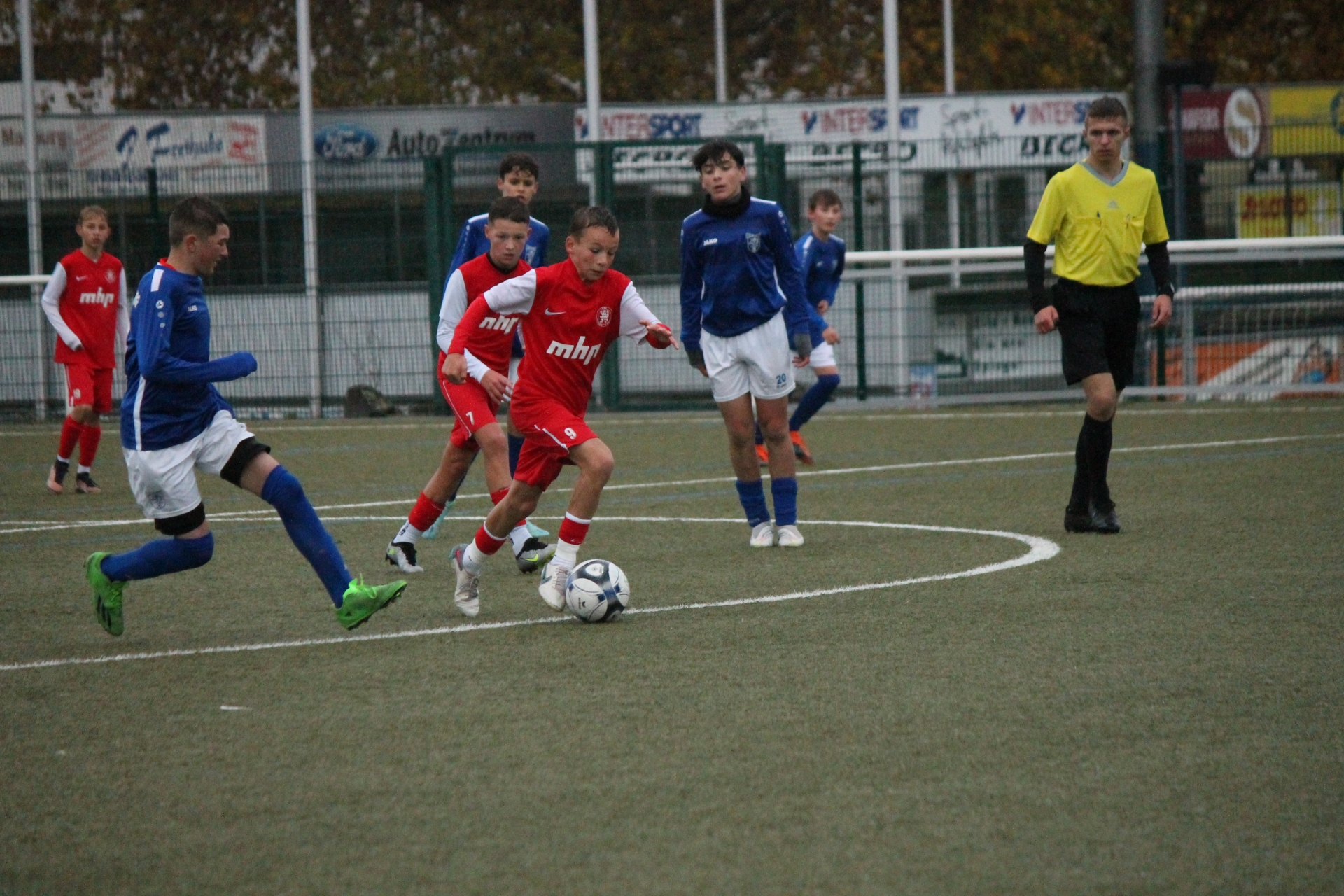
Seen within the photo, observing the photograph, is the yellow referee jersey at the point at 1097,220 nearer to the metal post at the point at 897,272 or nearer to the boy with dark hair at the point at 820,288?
the boy with dark hair at the point at 820,288

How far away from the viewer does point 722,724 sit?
16.9 feet

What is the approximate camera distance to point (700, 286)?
924cm

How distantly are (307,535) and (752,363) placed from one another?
10.6ft

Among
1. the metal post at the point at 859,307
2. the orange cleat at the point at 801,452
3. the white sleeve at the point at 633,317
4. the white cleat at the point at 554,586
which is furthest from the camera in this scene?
the metal post at the point at 859,307

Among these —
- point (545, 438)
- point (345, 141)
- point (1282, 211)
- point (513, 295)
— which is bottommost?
point (545, 438)

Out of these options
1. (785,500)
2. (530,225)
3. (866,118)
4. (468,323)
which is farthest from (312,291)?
(866,118)

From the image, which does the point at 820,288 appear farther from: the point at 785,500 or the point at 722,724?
the point at 722,724

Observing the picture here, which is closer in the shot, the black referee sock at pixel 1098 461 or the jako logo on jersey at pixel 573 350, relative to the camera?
the jako logo on jersey at pixel 573 350

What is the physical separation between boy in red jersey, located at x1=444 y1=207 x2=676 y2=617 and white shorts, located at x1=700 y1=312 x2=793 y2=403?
Result: 1749 millimetres

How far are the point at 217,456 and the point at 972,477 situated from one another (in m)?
6.30

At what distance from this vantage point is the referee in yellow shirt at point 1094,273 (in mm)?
8938

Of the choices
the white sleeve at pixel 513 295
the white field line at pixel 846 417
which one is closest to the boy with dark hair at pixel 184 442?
the white sleeve at pixel 513 295

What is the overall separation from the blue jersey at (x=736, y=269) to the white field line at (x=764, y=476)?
2.28 meters

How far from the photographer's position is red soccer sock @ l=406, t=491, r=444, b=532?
8.38m
